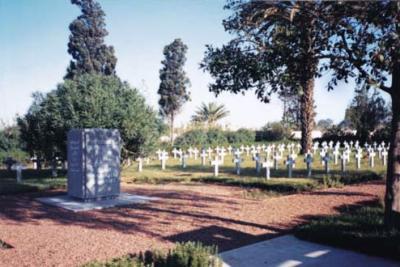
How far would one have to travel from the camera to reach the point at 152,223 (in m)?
8.61

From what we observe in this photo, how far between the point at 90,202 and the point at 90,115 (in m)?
5.41

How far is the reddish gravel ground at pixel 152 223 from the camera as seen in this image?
673 centimetres

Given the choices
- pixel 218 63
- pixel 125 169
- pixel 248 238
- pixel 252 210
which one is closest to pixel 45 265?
pixel 248 238

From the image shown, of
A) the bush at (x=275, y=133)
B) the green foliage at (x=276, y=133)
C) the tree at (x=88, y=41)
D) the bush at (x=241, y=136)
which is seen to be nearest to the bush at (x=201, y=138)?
the bush at (x=241, y=136)

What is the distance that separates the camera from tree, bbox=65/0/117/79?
30.6 metres

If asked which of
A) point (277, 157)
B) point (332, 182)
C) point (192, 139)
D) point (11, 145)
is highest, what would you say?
point (192, 139)

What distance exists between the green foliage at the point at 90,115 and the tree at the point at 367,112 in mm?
20270

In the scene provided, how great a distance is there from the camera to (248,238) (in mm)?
7301

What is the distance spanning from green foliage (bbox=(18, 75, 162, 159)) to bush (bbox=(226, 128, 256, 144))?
2681 cm

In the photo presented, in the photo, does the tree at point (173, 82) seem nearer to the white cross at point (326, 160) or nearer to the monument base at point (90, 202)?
the white cross at point (326, 160)

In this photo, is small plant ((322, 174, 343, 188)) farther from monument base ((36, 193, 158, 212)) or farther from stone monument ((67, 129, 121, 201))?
stone monument ((67, 129, 121, 201))

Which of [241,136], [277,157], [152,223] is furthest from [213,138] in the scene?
[152,223]

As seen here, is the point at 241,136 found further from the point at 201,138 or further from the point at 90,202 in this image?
the point at 90,202

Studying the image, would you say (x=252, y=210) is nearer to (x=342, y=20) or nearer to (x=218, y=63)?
(x=218, y=63)
